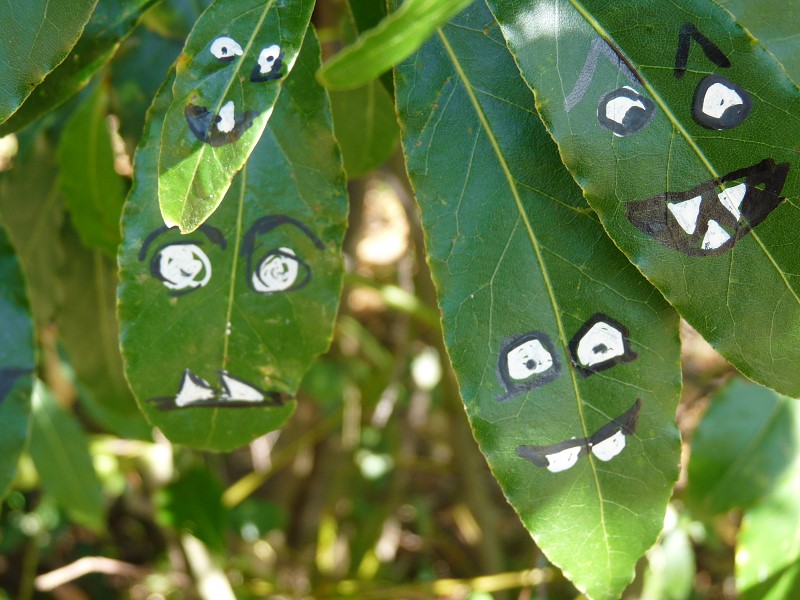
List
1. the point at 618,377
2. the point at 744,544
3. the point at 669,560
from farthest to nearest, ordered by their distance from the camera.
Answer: the point at 669,560, the point at 744,544, the point at 618,377

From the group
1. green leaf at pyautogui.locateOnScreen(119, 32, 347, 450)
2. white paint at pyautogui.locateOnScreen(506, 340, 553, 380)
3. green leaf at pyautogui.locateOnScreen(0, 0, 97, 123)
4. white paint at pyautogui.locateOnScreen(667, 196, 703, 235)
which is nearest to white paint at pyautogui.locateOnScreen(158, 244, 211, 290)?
green leaf at pyautogui.locateOnScreen(119, 32, 347, 450)

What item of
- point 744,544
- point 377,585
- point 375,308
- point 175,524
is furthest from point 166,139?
point 375,308

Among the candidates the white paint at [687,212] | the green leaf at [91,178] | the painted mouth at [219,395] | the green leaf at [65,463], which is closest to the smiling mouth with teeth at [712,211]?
the white paint at [687,212]

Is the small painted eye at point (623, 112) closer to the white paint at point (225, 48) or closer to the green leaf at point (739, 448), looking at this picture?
the white paint at point (225, 48)

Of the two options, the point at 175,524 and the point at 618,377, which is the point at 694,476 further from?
the point at 175,524

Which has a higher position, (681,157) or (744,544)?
(681,157)

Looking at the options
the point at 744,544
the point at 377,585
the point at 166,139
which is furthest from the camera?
the point at 377,585

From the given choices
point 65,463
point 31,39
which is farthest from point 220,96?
point 65,463

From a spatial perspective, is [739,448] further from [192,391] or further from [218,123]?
[218,123]
